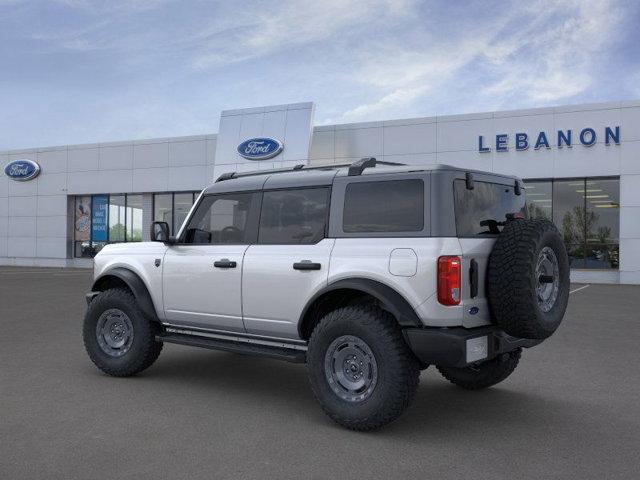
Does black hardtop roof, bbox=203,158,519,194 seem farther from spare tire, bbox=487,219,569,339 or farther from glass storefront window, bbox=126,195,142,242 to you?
glass storefront window, bbox=126,195,142,242

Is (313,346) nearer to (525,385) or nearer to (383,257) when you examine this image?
(383,257)

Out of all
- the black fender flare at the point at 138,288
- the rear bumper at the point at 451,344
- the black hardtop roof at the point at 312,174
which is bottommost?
the rear bumper at the point at 451,344

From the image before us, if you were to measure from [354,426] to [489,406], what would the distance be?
1454 mm

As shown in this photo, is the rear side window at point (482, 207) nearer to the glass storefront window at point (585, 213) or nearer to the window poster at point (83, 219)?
the glass storefront window at point (585, 213)

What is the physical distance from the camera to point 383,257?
15.6 feet

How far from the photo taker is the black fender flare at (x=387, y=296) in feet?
15.0

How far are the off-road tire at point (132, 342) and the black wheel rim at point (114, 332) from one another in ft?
0.14

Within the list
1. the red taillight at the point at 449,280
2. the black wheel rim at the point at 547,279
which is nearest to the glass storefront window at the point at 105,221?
the black wheel rim at the point at 547,279

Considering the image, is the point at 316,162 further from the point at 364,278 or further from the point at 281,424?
the point at 281,424

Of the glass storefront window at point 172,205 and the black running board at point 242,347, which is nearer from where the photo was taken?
the black running board at point 242,347

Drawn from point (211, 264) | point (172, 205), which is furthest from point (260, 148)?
point (211, 264)

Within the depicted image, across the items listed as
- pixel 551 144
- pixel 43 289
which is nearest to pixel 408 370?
pixel 43 289

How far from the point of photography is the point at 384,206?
4957 mm

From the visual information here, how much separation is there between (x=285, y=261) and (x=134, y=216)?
86.5 feet
